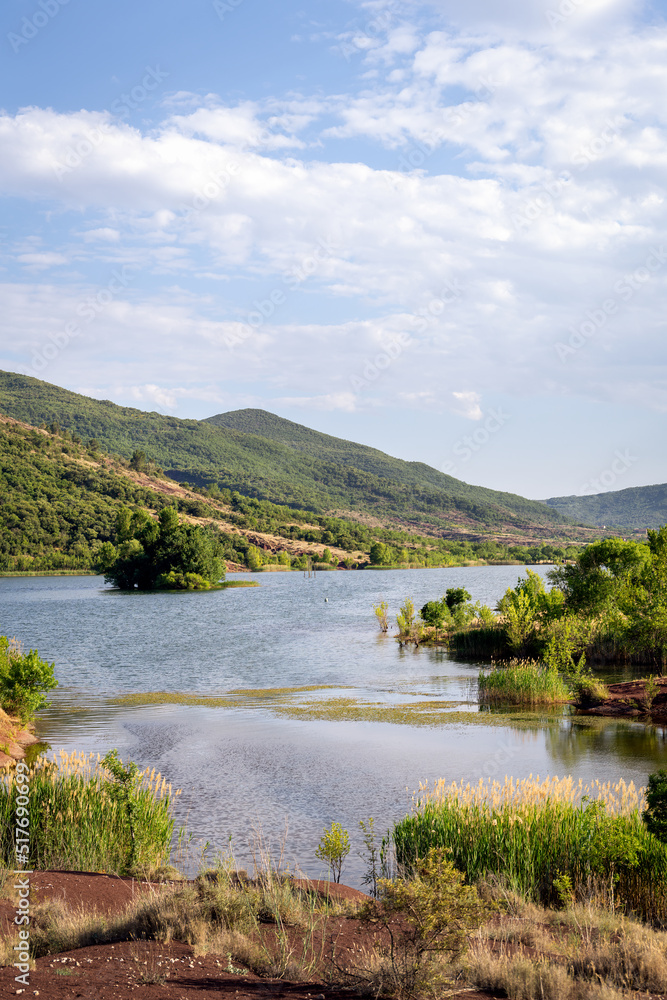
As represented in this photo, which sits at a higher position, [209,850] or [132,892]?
[132,892]

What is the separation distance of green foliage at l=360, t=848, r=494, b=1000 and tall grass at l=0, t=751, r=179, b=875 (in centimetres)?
537

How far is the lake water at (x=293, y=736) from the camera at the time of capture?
15.9 m

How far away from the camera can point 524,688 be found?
2856 centimetres

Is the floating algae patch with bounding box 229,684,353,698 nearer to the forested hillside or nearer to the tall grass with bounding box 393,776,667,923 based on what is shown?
the tall grass with bounding box 393,776,667,923

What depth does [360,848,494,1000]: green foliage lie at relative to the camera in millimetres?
6512

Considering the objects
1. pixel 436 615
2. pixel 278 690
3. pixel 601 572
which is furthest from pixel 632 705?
pixel 436 615

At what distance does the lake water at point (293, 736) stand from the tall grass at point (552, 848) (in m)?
2.00

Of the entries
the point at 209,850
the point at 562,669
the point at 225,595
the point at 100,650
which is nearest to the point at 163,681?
the point at 100,650

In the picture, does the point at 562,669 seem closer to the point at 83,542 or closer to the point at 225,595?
the point at 225,595

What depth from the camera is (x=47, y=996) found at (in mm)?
6395

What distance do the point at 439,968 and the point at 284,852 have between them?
6.71 metres

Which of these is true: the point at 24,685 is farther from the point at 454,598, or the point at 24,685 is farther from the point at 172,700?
the point at 454,598

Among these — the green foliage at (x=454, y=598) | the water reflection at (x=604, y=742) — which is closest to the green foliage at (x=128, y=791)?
the water reflection at (x=604, y=742)
